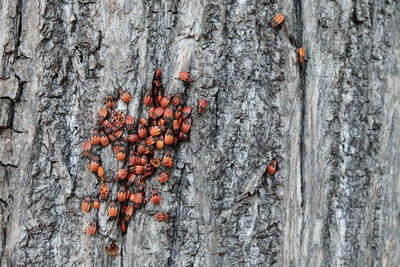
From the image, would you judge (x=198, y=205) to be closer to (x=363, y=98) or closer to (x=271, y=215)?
(x=271, y=215)

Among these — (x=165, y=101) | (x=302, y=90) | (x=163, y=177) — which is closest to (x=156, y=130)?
(x=165, y=101)

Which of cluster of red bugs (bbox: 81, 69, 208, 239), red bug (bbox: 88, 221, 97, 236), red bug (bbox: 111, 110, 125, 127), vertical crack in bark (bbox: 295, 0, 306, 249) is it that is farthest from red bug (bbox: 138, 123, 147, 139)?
vertical crack in bark (bbox: 295, 0, 306, 249)

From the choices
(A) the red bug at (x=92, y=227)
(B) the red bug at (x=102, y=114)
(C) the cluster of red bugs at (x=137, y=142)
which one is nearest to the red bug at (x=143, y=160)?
(C) the cluster of red bugs at (x=137, y=142)

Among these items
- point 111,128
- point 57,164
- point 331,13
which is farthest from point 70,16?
point 331,13

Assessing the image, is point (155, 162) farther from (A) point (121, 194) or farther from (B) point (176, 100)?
(B) point (176, 100)

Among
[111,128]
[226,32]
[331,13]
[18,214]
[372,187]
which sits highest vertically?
[331,13]

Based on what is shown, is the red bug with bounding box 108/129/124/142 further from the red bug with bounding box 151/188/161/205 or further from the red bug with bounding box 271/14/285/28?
the red bug with bounding box 271/14/285/28

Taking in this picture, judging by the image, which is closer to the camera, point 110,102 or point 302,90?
point 110,102

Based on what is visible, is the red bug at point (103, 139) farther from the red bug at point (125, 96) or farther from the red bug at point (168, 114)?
the red bug at point (168, 114)
